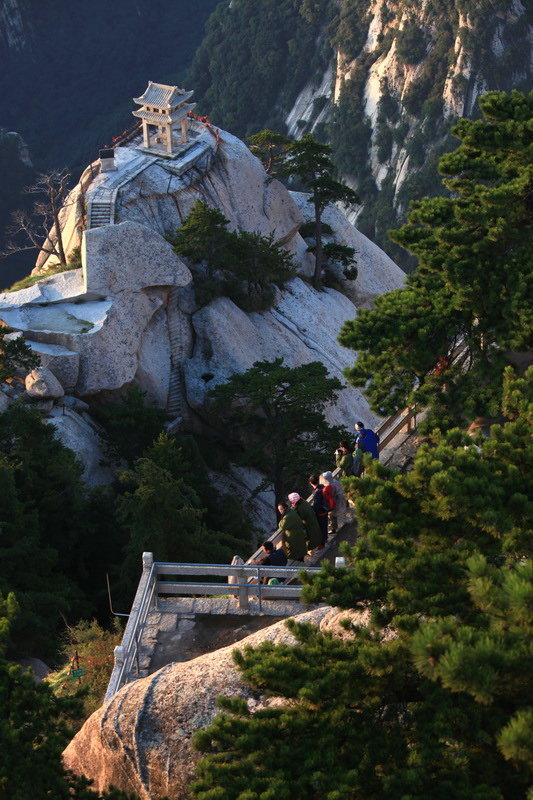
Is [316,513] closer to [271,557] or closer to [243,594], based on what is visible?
[271,557]

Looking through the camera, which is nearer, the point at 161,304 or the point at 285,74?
the point at 161,304

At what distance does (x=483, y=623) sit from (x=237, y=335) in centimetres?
2301

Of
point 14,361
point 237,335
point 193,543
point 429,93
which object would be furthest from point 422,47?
point 193,543

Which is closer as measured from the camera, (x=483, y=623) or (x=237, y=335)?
(x=483, y=623)

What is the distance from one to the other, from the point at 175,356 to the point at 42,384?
6.30 meters

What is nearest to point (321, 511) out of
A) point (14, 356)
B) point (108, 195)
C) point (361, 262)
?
point (14, 356)

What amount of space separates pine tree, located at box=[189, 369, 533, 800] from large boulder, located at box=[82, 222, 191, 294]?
62.5 ft

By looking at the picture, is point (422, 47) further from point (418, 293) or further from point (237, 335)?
point (418, 293)

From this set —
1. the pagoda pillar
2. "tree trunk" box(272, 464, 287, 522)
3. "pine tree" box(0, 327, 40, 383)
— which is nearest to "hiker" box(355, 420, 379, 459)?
"tree trunk" box(272, 464, 287, 522)

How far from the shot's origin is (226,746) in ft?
26.1

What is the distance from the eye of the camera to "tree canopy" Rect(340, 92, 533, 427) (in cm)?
1595

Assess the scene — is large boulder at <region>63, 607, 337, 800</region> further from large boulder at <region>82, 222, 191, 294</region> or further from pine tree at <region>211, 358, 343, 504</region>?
large boulder at <region>82, 222, 191, 294</region>

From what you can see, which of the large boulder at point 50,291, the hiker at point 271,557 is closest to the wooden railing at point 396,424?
the hiker at point 271,557

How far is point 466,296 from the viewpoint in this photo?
52.6ft
